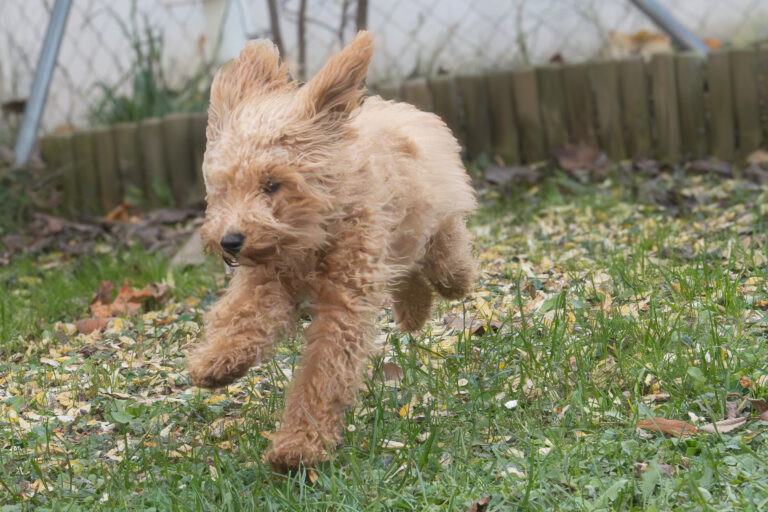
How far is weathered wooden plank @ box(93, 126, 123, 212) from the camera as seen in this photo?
22.8 feet

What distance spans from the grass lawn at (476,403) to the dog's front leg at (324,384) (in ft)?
0.25

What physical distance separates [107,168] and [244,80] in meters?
4.31

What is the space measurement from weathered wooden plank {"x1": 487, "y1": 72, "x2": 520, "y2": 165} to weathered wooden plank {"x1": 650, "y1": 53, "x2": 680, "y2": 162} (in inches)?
37.0

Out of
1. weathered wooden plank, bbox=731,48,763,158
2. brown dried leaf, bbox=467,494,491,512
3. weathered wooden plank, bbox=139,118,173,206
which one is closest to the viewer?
brown dried leaf, bbox=467,494,491,512

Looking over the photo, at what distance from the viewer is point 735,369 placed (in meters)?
2.99

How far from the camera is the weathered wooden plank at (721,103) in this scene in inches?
254

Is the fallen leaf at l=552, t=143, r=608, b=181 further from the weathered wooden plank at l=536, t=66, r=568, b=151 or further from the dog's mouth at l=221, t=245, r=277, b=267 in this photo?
the dog's mouth at l=221, t=245, r=277, b=267

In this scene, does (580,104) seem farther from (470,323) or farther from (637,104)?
(470,323)

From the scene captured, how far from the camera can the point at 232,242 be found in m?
2.57

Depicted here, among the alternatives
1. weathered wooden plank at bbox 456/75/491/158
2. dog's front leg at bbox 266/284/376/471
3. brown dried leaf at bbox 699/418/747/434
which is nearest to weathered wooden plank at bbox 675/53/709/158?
weathered wooden plank at bbox 456/75/491/158

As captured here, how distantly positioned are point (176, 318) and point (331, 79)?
188 cm

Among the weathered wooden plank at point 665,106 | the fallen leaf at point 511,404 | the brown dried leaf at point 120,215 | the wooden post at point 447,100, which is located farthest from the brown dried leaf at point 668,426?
the brown dried leaf at point 120,215

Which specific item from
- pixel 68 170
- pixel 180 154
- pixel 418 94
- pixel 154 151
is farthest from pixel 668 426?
pixel 68 170

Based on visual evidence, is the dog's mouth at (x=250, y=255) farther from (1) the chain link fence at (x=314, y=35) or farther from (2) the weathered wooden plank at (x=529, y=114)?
(1) the chain link fence at (x=314, y=35)
